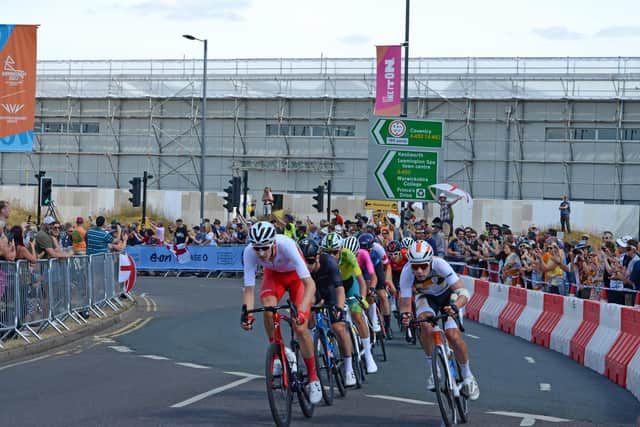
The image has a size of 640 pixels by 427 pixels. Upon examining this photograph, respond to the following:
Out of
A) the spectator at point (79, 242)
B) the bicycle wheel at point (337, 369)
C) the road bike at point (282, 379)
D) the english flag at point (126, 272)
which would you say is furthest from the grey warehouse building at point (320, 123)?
the road bike at point (282, 379)

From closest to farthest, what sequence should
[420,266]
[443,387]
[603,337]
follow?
1. [443,387]
2. [420,266]
3. [603,337]

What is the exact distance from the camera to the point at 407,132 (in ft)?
93.6

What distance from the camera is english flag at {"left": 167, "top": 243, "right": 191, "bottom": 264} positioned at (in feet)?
126

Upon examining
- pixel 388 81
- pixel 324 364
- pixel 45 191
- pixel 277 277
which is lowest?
pixel 324 364

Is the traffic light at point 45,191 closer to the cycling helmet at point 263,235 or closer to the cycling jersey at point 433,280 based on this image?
the cycling jersey at point 433,280

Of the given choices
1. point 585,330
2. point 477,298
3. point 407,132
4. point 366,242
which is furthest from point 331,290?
point 407,132

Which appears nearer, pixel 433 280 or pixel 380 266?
pixel 433 280

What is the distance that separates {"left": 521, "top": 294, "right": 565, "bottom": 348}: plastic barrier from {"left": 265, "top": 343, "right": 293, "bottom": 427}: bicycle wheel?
9.73 m

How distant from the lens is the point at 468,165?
6200 centimetres

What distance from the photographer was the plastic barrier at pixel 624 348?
13.7m

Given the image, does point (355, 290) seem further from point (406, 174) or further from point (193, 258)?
point (193, 258)

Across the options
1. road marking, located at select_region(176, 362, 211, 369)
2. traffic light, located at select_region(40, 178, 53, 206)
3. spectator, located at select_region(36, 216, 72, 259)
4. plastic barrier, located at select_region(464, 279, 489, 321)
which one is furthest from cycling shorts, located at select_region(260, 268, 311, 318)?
traffic light, located at select_region(40, 178, 53, 206)

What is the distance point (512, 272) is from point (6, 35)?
1144 cm

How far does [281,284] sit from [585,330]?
740 cm
